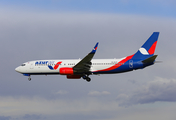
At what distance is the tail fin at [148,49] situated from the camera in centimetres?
5253

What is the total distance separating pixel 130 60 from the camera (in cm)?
5162

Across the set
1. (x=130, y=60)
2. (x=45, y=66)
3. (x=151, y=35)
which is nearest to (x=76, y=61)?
(x=45, y=66)

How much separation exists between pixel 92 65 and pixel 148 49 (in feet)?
34.3

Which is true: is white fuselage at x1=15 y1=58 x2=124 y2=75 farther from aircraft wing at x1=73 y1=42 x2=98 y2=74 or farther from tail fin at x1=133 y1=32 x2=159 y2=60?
tail fin at x1=133 y1=32 x2=159 y2=60

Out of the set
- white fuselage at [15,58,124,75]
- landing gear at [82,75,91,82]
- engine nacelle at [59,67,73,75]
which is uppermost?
white fuselage at [15,58,124,75]

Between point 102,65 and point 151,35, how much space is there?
10.7m

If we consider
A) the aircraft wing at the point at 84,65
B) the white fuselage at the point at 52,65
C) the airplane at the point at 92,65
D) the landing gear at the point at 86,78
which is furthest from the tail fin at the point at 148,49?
the landing gear at the point at 86,78

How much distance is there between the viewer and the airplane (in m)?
50.8

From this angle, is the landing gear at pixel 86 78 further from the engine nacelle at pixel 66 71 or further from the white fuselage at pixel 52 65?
the engine nacelle at pixel 66 71

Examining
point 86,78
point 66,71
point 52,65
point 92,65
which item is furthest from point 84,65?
point 52,65

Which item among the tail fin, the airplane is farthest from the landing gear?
the tail fin

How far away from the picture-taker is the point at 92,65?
5200 centimetres

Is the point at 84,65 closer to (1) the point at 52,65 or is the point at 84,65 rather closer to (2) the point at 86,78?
(2) the point at 86,78

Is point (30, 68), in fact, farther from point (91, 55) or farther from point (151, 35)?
point (151, 35)
